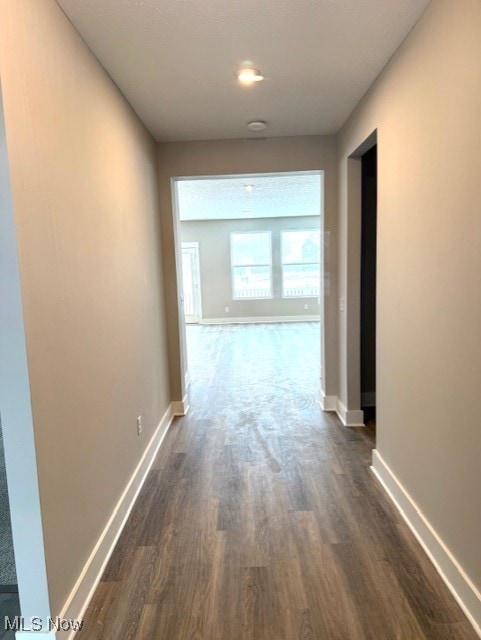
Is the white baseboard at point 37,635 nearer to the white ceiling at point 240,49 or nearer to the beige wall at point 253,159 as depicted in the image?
the white ceiling at point 240,49

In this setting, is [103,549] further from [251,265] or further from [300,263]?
[300,263]

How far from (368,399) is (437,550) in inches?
81.9

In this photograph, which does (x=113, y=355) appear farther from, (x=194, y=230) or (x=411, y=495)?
(x=194, y=230)

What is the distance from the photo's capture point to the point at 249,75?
7.25ft

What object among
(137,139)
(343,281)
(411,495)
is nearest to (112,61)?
(137,139)

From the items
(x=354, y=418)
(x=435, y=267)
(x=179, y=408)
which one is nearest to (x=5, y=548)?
(x=179, y=408)

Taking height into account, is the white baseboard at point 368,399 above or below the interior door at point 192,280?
below

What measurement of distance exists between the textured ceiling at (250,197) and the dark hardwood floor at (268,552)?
2.80 meters

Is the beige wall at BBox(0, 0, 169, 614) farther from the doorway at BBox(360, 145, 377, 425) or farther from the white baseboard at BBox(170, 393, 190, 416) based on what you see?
the doorway at BBox(360, 145, 377, 425)

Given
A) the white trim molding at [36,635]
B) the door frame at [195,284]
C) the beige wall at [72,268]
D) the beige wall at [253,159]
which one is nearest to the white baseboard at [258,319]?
the door frame at [195,284]

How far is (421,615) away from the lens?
4.99ft

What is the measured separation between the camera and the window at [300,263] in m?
9.81

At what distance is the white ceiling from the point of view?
1659 millimetres

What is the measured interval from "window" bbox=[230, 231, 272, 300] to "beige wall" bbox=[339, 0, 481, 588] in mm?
7476
